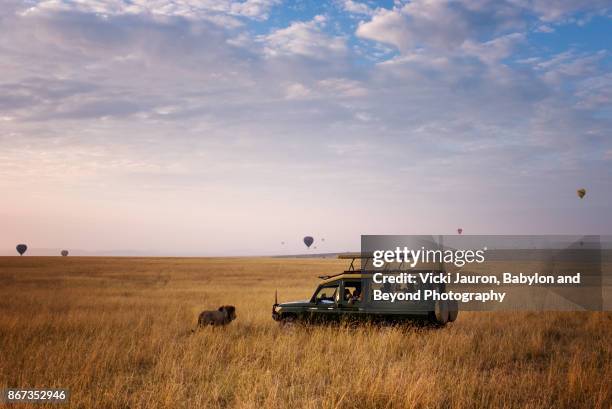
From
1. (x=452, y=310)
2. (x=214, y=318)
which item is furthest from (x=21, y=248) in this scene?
(x=452, y=310)

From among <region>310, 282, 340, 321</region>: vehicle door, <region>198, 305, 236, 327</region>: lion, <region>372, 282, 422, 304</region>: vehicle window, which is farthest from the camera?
<region>198, 305, 236, 327</region>: lion

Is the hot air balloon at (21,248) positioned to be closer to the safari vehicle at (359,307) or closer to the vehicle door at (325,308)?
the safari vehicle at (359,307)

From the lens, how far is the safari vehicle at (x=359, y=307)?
10.7 m

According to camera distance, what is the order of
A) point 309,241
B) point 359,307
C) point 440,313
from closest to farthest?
point 440,313
point 359,307
point 309,241

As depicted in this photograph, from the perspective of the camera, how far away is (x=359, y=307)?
36.2ft

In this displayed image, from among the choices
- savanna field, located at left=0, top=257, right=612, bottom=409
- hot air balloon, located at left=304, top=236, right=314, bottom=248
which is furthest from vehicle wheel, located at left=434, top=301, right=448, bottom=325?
hot air balloon, located at left=304, top=236, right=314, bottom=248

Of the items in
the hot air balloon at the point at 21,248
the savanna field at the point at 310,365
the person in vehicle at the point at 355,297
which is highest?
the person in vehicle at the point at 355,297

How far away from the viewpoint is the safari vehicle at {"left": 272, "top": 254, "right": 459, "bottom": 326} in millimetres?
10680

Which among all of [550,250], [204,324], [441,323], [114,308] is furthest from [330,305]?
[550,250]

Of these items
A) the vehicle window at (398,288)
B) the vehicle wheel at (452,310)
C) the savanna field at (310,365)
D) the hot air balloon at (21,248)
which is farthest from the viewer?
the hot air balloon at (21,248)

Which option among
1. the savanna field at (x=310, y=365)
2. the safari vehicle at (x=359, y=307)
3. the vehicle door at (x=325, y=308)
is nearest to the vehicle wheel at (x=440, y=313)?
the safari vehicle at (x=359, y=307)

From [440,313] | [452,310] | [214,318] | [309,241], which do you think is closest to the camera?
[440,313]

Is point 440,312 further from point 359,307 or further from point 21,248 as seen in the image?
point 21,248

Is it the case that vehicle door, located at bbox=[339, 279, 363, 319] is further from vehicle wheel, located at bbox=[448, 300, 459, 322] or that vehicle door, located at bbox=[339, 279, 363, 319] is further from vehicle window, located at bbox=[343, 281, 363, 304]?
vehicle wheel, located at bbox=[448, 300, 459, 322]
